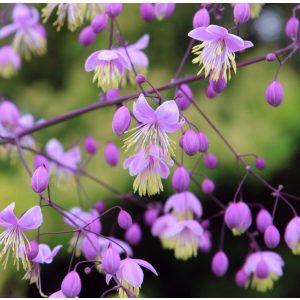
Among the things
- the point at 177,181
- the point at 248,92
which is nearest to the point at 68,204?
the point at 248,92

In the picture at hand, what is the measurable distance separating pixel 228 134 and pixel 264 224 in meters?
1.39

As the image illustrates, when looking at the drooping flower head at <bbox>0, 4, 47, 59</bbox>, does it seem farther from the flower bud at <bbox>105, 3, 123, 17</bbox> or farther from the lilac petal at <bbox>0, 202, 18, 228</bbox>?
the lilac petal at <bbox>0, 202, 18, 228</bbox>

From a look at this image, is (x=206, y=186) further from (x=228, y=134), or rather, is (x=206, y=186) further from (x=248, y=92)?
(x=248, y=92)

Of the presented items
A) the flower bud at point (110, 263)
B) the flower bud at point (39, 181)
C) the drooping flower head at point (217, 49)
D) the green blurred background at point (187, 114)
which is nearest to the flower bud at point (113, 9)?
the drooping flower head at point (217, 49)

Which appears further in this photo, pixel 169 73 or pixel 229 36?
pixel 169 73

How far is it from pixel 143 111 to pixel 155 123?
40 mm

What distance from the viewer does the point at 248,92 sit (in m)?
2.69

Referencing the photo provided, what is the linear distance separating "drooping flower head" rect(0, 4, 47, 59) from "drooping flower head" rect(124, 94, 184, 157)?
2.15 ft

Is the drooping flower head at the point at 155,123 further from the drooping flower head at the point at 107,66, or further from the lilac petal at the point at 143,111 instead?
the drooping flower head at the point at 107,66

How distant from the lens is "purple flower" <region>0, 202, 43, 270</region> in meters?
0.91

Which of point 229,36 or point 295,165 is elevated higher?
point 229,36

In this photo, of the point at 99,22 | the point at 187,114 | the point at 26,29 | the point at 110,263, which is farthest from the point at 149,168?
the point at 187,114

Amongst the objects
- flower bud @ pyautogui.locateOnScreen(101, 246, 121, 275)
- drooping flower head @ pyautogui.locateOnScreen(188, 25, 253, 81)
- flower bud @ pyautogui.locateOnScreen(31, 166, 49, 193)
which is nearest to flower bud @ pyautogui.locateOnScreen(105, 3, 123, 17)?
drooping flower head @ pyautogui.locateOnScreen(188, 25, 253, 81)

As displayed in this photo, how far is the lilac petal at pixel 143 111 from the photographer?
88 cm
